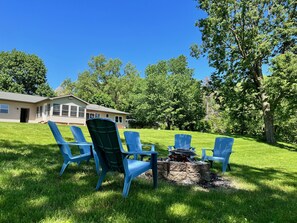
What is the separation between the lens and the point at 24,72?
40125 millimetres

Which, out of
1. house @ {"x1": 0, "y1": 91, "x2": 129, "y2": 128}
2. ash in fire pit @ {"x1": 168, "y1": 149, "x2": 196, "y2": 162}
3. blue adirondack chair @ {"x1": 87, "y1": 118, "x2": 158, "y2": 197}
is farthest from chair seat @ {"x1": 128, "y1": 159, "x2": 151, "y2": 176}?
house @ {"x1": 0, "y1": 91, "x2": 129, "y2": 128}

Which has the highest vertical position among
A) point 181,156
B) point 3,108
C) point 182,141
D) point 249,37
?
point 249,37

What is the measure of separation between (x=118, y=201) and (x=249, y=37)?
19.2 metres

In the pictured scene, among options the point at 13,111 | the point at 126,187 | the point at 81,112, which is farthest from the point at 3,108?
the point at 126,187

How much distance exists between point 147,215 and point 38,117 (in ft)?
90.1

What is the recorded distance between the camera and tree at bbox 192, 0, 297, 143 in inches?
723

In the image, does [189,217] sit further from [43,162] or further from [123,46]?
[123,46]

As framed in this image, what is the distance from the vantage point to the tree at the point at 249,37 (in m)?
18.4

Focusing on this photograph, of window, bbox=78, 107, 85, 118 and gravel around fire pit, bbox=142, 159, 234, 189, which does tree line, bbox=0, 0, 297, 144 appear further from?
gravel around fire pit, bbox=142, 159, 234, 189

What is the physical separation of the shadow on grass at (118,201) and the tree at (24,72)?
38622mm

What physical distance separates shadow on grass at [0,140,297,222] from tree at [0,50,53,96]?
1521 inches

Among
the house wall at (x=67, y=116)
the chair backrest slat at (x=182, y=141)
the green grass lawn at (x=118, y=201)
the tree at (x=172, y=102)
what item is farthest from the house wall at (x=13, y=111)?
the green grass lawn at (x=118, y=201)

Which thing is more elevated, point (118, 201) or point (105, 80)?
point (105, 80)

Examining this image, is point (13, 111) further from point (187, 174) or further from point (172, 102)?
point (187, 174)
